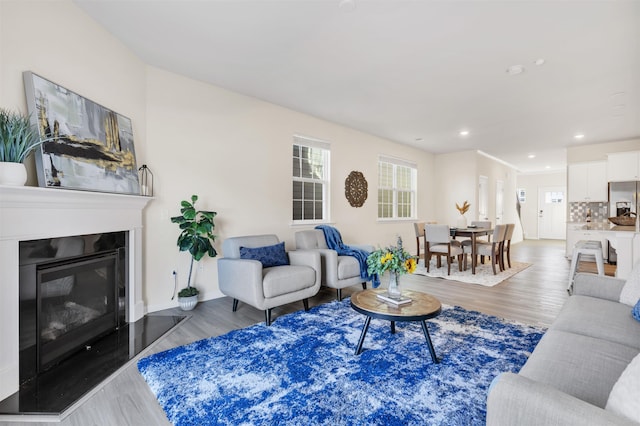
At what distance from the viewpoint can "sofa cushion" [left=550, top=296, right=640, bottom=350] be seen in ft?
5.18

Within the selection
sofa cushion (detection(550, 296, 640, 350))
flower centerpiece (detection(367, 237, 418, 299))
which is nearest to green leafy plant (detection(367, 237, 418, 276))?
flower centerpiece (detection(367, 237, 418, 299))

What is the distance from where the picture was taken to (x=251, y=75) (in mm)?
3514

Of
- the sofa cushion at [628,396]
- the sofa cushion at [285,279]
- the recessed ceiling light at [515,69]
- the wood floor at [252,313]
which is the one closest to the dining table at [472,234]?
the wood floor at [252,313]

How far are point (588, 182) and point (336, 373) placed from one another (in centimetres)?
778

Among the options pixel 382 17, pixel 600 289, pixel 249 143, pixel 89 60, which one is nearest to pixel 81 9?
pixel 89 60

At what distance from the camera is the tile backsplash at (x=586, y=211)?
22.7 ft

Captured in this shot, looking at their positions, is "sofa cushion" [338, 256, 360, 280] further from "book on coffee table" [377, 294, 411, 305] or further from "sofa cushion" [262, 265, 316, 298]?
"book on coffee table" [377, 294, 411, 305]

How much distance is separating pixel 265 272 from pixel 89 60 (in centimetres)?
246

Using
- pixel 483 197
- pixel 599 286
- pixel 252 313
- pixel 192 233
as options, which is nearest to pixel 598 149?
pixel 483 197

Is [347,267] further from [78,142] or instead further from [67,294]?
[78,142]

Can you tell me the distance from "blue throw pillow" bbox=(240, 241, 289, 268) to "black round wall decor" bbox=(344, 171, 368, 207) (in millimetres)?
2430

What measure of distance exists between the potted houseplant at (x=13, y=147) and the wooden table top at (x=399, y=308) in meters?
2.36

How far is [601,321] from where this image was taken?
1.76m

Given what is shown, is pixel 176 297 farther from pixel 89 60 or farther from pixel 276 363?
pixel 89 60
